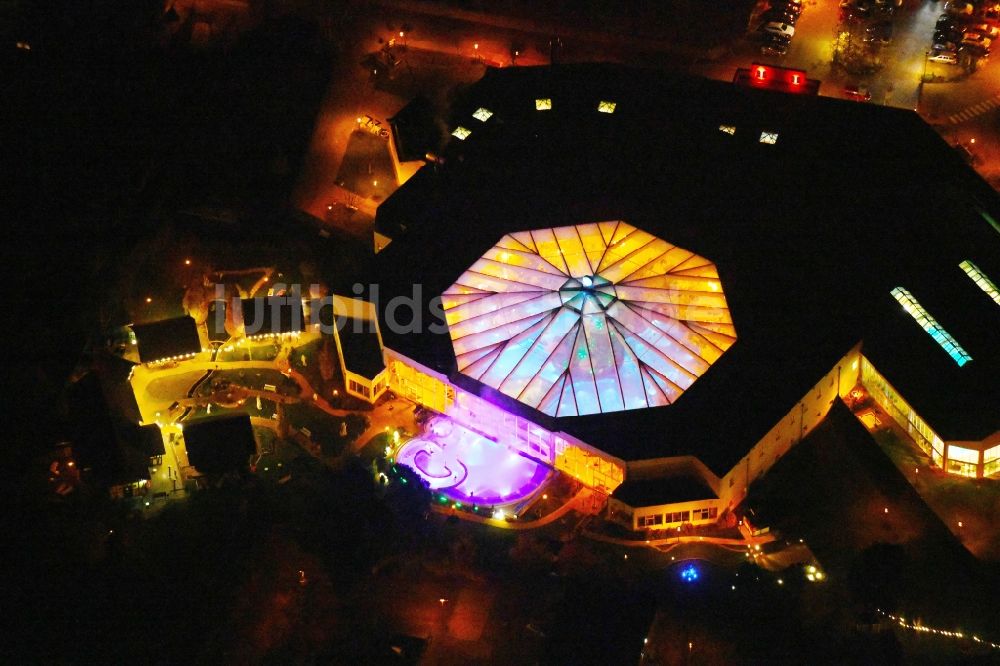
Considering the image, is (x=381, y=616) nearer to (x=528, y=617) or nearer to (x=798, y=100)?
(x=528, y=617)

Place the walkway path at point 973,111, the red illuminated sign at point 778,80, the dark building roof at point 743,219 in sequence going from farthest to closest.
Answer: the walkway path at point 973,111, the red illuminated sign at point 778,80, the dark building roof at point 743,219

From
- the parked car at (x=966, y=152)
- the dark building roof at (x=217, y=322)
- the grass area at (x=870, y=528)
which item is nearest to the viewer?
the grass area at (x=870, y=528)

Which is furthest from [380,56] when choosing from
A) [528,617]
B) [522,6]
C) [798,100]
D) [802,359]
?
[528,617]

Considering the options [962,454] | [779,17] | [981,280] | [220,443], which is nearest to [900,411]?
[962,454]

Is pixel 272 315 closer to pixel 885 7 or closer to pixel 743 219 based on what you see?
pixel 743 219

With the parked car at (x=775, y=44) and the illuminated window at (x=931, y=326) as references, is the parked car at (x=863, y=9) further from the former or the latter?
the illuminated window at (x=931, y=326)

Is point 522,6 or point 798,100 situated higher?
point 522,6

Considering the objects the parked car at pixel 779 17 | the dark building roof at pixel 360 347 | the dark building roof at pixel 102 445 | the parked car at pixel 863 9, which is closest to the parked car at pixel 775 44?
the parked car at pixel 779 17
